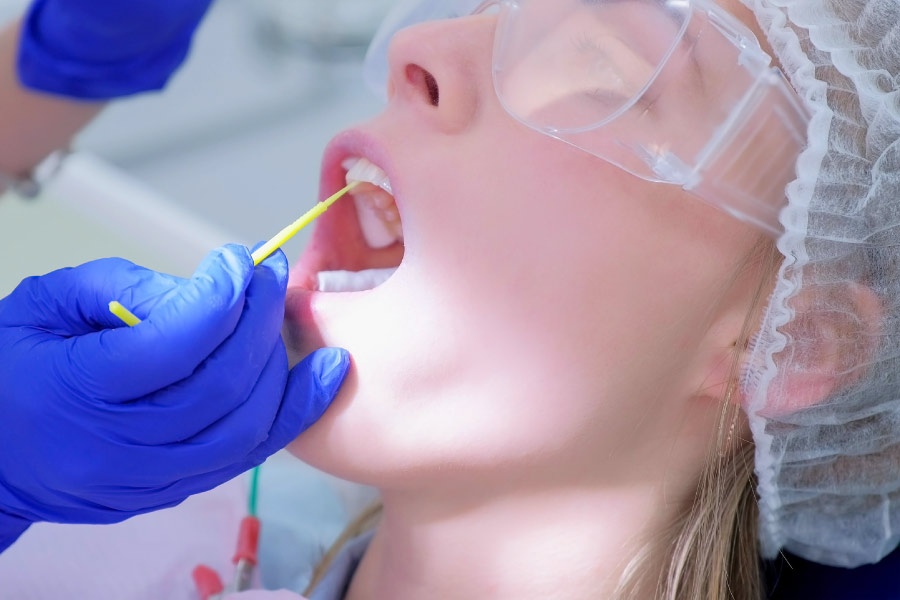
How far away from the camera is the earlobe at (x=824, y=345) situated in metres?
1.03

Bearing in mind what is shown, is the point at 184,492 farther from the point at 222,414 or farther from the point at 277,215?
the point at 277,215

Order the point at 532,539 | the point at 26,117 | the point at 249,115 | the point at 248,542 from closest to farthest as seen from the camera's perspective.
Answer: the point at 532,539 → the point at 248,542 → the point at 26,117 → the point at 249,115

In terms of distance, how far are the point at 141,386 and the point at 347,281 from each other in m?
0.33

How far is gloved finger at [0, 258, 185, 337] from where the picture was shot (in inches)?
39.8

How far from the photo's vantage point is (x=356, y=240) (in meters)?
1.33

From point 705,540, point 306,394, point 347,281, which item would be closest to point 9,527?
point 306,394

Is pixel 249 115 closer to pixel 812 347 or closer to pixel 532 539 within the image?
pixel 532 539

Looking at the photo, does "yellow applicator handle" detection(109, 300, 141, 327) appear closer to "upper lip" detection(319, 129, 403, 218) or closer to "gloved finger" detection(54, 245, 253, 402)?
"gloved finger" detection(54, 245, 253, 402)

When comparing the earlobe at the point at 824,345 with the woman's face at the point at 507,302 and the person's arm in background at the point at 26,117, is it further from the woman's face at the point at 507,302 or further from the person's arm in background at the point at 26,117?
the person's arm in background at the point at 26,117

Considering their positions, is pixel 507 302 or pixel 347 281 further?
pixel 347 281

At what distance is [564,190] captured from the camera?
1031 mm

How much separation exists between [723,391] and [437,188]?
1.35 ft

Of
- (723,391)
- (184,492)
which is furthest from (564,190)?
(184,492)

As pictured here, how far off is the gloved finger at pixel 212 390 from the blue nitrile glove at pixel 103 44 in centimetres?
60
